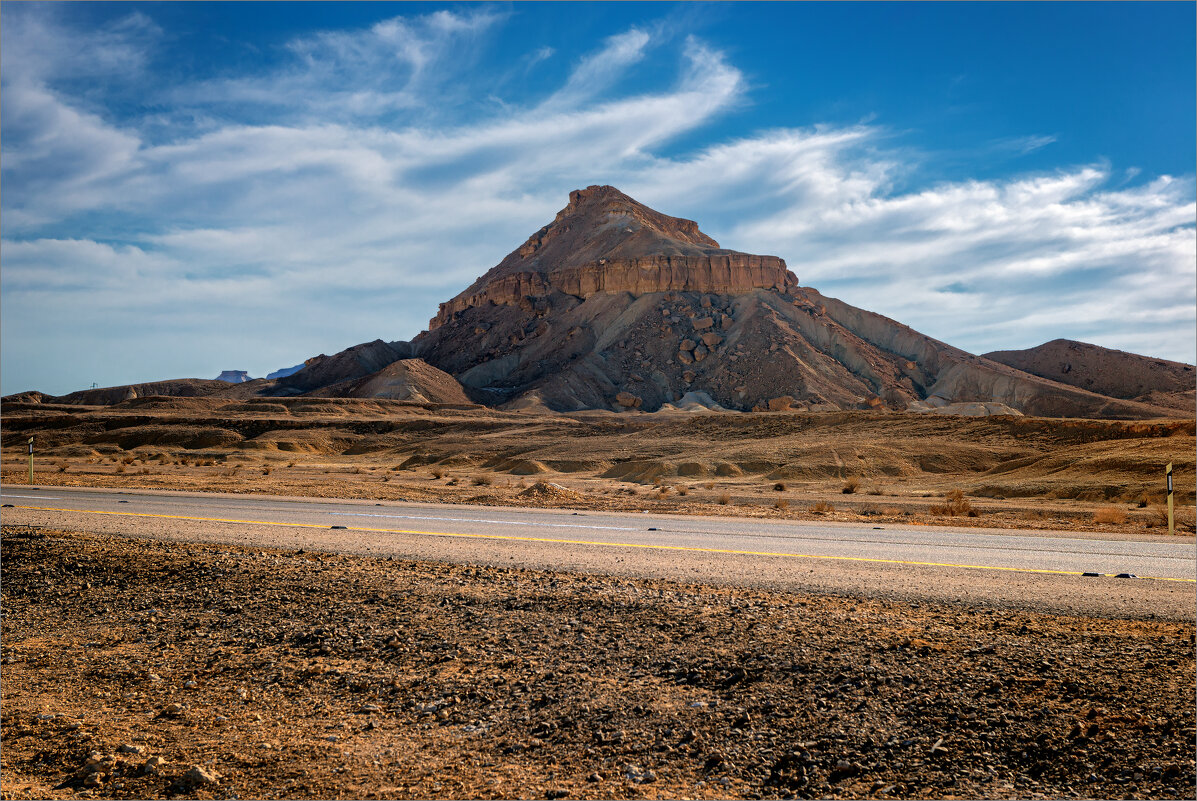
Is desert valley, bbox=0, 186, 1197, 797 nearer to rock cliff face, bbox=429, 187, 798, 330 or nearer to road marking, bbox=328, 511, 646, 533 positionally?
road marking, bbox=328, 511, 646, 533

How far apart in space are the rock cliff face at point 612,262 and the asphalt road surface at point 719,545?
90.9 metres

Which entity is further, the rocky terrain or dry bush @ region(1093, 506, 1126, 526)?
the rocky terrain

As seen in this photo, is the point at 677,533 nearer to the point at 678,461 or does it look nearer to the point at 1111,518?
the point at 1111,518

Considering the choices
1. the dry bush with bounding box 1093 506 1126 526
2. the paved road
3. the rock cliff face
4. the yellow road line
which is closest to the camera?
the yellow road line

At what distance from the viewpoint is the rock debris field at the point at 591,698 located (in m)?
4.43

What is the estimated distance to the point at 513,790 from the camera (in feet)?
14.3

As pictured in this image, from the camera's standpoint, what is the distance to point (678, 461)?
125 ft

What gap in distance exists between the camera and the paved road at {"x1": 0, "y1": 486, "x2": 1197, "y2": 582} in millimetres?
11078

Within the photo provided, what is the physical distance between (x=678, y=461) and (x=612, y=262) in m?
75.0

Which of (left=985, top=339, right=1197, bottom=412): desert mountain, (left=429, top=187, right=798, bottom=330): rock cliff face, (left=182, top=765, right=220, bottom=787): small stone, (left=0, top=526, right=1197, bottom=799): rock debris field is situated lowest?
(left=182, top=765, right=220, bottom=787): small stone

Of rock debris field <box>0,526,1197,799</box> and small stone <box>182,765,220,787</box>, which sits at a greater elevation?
rock debris field <box>0,526,1197,799</box>

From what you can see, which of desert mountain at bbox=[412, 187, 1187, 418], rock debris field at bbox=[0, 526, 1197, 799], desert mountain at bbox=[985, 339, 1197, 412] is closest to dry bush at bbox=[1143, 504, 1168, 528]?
rock debris field at bbox=[0, 526, 1197, 799]

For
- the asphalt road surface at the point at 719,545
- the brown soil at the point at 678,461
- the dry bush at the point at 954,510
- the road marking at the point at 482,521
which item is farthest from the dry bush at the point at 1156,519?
the road marking at the point at 482,521

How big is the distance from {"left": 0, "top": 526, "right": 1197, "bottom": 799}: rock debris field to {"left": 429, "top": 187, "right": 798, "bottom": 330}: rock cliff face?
101 meters
